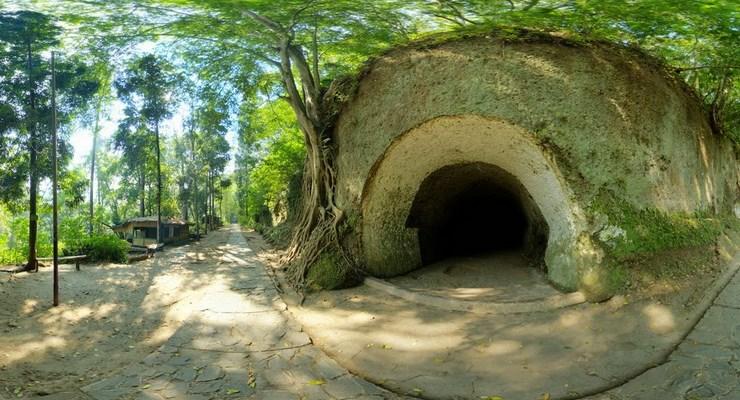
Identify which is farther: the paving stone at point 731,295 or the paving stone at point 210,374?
the paving stone at point 731,295

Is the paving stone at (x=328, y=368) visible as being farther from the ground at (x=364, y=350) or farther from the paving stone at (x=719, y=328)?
the paving stone at (x=719, y=328)

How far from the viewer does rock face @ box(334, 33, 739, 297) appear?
606 cm

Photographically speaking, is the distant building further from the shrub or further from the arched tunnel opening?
the arched tunnel opening

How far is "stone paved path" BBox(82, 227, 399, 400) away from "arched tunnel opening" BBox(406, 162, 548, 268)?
4044 millimetres

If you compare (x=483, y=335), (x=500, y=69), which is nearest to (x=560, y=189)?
(x=500, y=69)

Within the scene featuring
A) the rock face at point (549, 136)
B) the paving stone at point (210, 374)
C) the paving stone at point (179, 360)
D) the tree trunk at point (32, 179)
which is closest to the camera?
the paving stone at point (210, 374)

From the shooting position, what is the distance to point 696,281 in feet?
18.0

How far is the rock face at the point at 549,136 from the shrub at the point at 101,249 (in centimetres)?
784

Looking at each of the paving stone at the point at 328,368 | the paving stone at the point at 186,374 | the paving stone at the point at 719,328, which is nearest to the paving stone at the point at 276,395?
the paving stone at the point at 328,368

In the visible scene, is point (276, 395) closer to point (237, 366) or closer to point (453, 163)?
point (237, 366)

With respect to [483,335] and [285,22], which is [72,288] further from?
[483,335]

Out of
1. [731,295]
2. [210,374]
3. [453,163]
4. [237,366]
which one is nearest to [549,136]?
[453,163]

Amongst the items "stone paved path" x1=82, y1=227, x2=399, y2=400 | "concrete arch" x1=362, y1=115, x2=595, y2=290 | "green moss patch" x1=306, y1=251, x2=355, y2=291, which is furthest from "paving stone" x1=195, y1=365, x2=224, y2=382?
"concrete arch" x1=362, y1=115, x2=595, y2=290

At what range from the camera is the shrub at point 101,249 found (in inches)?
484
